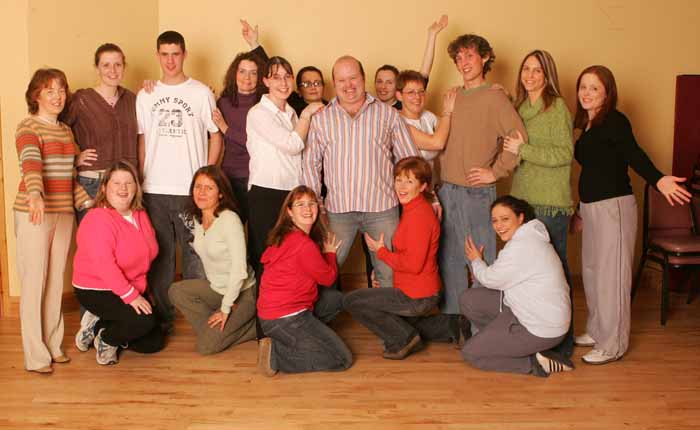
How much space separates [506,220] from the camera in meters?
3.57

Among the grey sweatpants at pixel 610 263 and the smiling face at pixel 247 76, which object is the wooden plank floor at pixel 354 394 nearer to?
the grey sweatpants at pixel 610 263

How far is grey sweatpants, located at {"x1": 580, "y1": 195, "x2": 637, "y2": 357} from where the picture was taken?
11.9ft

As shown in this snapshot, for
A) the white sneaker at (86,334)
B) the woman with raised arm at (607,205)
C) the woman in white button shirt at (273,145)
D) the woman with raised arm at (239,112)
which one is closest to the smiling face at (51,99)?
the woman with raised arm at (239,112)

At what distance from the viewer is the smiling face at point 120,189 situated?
3.70 m

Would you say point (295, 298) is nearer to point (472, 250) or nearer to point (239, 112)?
point (472, 250)

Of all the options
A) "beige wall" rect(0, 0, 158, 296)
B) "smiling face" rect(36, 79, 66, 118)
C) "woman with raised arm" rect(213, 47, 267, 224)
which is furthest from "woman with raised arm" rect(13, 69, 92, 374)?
"woman with raised arm" rect(213, 47, 267, 224)

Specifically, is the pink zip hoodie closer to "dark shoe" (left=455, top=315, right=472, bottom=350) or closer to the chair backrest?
"dark shoe" (left=455, top=315, right=472, bottom=350)

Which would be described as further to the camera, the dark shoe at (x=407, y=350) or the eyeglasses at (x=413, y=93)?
the eyeglasses at (x=413, y=93)

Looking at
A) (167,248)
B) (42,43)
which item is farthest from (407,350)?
(42,43)

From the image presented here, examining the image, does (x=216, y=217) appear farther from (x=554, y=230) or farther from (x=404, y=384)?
(x=554, y=230)

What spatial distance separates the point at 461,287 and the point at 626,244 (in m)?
0.88

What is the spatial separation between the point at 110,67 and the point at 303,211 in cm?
134

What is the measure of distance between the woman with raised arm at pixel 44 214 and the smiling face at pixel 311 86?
136 cm

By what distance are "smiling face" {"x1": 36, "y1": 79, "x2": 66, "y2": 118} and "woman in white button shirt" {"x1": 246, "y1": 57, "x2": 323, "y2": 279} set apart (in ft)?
3.07
